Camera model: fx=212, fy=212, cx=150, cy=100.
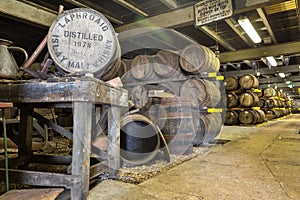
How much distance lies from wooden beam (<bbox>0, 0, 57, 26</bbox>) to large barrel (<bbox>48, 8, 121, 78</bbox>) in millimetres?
2408

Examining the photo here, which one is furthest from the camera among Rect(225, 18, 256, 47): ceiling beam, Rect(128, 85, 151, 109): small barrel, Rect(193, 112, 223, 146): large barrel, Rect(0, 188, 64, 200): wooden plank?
Rect(225, 18, 256, 47): ceiling beam

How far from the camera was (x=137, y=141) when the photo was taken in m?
2.75

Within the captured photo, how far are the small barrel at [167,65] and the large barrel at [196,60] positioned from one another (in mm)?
158

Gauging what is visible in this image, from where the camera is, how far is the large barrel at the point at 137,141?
274cm

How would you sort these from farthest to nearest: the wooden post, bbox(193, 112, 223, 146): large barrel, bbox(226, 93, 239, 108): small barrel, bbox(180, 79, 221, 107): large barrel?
1. bbox(226, 93, 239, 108): small barrel
2. bbox(180, 79, 221, 107): large barrel
3. bbox(193, 112, 223, 146): large barrel
4. the wooden post

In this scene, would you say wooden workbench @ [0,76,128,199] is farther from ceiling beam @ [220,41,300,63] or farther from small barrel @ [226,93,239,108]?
small barrel @ [226,93,239,108]

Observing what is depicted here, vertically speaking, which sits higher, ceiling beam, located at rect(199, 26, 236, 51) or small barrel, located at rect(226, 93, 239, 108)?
ceiling beam, located at rect(199, 26, 236, 51)

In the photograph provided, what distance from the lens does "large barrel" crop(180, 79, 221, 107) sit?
4512 millimetres

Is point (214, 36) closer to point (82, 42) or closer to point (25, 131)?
point (82, 42)

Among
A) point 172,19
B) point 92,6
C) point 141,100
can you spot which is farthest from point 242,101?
point 92,6

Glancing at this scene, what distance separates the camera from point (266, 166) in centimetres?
266

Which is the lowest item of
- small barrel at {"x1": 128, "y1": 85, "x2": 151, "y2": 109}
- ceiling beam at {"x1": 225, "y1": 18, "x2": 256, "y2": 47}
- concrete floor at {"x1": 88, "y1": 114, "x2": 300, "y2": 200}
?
concrete floor at {"x1": 88, "y1": 114, "x2": 300, "y2": 200}

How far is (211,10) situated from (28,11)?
3.36m

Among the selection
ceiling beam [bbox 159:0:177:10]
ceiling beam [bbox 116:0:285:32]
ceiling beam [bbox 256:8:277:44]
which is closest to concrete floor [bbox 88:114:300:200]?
ceiling beam [bbox 116:0:285:32]
